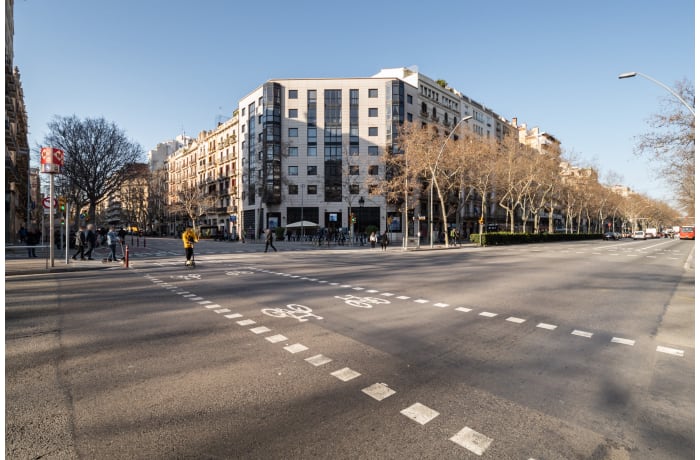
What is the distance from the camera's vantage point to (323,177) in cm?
5078

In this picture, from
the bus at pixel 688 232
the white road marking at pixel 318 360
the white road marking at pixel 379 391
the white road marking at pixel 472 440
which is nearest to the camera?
the white road marking at pixel 472 440

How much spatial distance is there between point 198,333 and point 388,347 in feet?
→ 9.22

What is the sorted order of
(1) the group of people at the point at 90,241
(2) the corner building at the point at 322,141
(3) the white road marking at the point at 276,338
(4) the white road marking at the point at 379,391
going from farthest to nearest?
(2) the corner building at the point at 322,141 → (1) the group of people at the point at 90,241 → (3) the white road marking at the point at 276,338 → (4) the white road marking at the point at 379,391

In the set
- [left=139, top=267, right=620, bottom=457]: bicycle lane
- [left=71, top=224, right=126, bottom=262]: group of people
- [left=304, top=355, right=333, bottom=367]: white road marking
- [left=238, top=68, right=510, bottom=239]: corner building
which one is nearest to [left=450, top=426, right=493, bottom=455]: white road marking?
[left=139, top=267, right=620, bottom=457]: bicycle lane

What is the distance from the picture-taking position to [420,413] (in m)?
2.99

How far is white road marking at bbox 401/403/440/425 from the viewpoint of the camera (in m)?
2.89

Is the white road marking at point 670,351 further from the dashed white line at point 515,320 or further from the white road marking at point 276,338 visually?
the white road marking at point 276,338

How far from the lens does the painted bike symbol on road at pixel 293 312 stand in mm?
6188

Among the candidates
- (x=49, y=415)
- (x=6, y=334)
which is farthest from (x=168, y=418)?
(x=6, y=334)

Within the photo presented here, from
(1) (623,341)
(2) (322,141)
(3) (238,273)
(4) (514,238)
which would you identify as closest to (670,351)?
(1) (623,341)

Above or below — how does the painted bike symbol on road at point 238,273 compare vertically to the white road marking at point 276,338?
below

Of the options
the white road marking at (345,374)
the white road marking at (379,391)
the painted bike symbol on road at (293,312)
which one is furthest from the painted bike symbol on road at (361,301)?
the white road marking at (379,391)

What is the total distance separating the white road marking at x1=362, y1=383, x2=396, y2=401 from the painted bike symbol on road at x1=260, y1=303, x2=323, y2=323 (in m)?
2.62

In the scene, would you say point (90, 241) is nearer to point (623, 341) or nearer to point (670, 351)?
point (623, 341)
